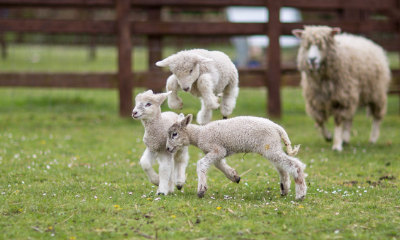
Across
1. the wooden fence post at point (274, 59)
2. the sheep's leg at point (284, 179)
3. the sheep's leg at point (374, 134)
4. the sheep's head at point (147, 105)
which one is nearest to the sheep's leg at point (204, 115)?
the sheep's head at point (147, 105)

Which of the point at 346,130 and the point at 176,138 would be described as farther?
the point at 346,130

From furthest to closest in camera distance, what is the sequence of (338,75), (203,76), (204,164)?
1. (338,75)
2. (204,164)
3. (203,76)

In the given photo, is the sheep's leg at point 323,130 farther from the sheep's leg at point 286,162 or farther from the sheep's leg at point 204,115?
the sheep's leg at point 286,162

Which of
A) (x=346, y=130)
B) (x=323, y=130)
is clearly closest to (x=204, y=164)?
(x=323, y=130)

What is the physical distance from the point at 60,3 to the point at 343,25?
6649 mm

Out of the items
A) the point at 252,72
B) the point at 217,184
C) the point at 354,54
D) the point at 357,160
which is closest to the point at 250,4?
the point at 252,72

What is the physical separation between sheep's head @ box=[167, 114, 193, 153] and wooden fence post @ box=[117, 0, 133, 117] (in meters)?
6.19

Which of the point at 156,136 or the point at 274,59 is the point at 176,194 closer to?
the point at 156,136

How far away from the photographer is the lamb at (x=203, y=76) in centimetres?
467

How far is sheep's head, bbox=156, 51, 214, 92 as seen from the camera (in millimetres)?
4648

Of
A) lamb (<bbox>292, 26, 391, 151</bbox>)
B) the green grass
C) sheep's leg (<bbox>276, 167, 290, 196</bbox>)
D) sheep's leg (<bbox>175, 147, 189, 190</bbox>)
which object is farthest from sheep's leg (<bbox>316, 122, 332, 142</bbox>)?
sheep's leg (<bbox>175, 147, 189, 190</bbox>)

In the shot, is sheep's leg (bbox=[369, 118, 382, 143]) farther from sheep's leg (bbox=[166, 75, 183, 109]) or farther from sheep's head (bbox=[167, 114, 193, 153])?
sheep's leg (bbox=[166, 75, 183, 109])

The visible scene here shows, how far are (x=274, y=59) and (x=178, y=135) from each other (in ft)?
22.2

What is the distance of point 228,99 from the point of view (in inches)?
211
